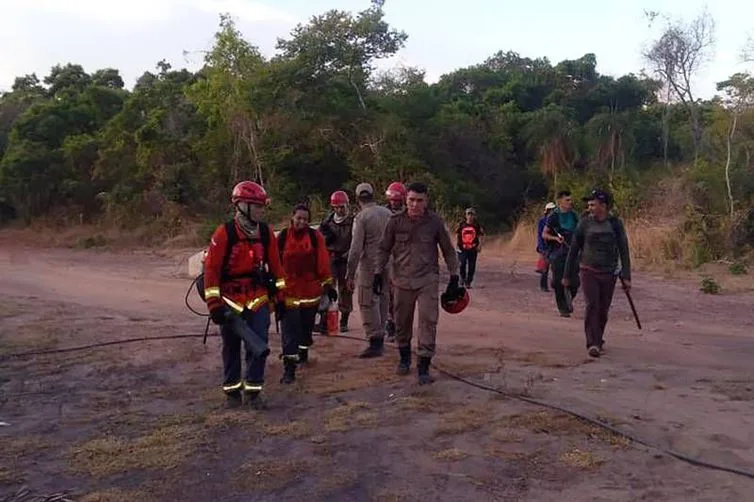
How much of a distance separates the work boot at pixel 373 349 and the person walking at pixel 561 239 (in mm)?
3750

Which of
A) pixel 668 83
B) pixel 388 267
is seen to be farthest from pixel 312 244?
pixel 668 83

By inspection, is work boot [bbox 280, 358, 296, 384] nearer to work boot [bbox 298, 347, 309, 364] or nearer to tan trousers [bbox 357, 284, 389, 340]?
work boot [bbox 298, 347, 309, 364]

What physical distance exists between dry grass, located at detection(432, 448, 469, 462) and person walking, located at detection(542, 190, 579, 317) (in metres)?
6.47

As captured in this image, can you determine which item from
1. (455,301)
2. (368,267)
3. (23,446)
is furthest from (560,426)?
(23,446)

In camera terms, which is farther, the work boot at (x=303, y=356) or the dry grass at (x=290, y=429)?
the work boot at (x=303, y=356)

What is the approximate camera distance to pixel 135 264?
23.5 metres

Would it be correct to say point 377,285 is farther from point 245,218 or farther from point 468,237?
point 468,237

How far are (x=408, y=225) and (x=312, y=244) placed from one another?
1045 millimetres

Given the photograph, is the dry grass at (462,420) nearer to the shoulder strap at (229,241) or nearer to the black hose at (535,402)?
the black hose at (535,402)

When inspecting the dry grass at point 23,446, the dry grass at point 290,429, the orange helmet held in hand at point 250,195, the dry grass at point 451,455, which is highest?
the orange helmet held in hand at point 250,195

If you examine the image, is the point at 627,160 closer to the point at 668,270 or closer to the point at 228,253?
the point at 668,270

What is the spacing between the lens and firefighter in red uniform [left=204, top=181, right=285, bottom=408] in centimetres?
699

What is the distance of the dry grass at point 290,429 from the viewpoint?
6.43 metres

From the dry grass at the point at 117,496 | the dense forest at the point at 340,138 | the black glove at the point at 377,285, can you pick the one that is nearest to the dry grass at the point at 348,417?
the black glove at the point at 377,285
